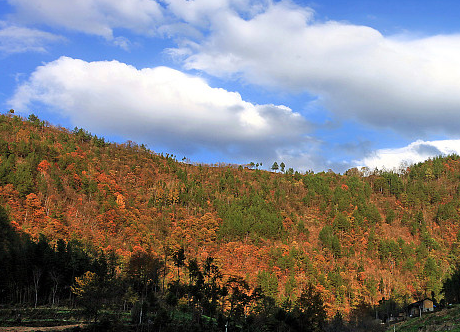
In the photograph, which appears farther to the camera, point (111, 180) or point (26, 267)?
point (111, 180)

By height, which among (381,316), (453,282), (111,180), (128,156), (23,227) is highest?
(128,156)

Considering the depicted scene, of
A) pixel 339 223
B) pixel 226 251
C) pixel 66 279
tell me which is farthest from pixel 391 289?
pixel 66 279

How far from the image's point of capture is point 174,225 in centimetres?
14262

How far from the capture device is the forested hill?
377ft

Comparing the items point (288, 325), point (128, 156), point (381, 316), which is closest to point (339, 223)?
point (381, 316)

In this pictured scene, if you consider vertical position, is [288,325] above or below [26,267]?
below

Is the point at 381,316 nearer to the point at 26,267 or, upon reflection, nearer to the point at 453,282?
the point at 453,282

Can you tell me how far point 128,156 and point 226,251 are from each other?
85.6m

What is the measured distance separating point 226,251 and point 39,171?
246 feet

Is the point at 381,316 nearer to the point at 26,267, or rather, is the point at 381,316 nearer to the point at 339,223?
the point at 339,223

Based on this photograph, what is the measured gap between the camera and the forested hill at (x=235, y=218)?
377 feet

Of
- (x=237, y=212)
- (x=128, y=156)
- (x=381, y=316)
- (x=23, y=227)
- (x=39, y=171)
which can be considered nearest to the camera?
(x=23, y=227)

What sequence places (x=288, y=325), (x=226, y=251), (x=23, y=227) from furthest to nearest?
1. (x=226, y=251)
2. (x=23, y=227)
3. (x=288, y=325)

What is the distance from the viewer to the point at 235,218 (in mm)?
144375
